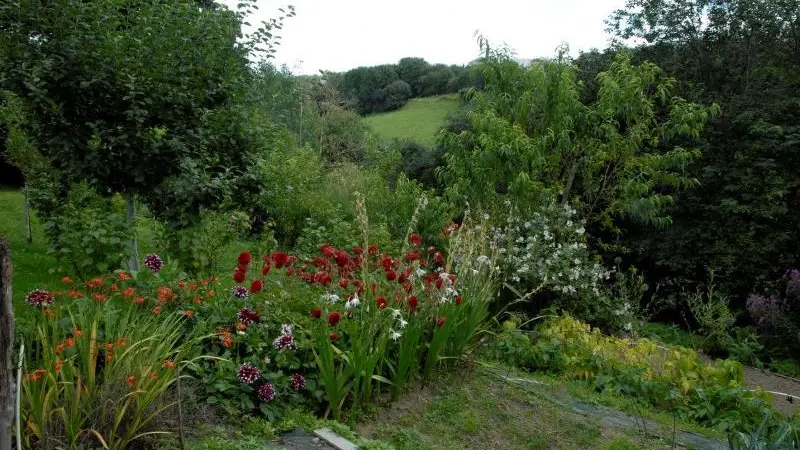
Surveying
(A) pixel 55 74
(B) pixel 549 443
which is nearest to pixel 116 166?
(A) pixel 55 74

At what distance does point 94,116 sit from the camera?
5.32 m

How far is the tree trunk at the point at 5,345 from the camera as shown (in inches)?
70.8

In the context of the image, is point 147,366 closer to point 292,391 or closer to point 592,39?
point 292,391

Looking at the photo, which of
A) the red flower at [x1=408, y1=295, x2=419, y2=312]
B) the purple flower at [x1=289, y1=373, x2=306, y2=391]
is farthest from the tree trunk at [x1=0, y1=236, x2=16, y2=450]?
the red flower at [x1=408, y1=295, x2=419, y2=312]

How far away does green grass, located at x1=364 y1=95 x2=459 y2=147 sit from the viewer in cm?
2352

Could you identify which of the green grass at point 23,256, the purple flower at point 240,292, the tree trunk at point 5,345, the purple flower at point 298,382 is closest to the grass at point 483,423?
the purple flower at point 298,382

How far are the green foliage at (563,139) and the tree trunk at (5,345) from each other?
639 cm

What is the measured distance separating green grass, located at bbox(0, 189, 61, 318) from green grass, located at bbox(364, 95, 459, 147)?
42.0 ft

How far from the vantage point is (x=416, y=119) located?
26.5 metres

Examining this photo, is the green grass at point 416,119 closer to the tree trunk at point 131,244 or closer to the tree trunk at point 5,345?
the tree trunk at point 131,244

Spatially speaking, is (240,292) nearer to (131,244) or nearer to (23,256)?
(131,244)

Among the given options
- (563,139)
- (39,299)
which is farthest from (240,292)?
(563,139)

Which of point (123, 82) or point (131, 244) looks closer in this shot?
point (123, 82)

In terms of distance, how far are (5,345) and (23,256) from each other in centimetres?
748
